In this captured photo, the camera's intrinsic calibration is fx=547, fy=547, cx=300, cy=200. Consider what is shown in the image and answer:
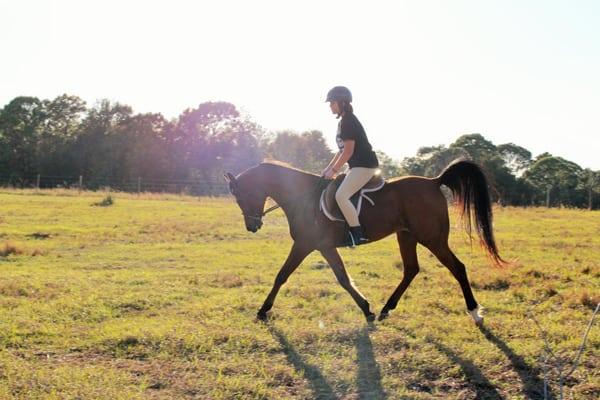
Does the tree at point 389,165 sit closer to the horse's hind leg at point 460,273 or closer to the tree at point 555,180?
the tree at point 555,180

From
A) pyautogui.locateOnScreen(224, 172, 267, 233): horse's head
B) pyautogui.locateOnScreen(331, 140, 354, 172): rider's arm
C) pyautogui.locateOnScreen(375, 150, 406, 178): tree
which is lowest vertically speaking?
pyautogui.locateOnScreen(224, 172, 267, 233): horse's head

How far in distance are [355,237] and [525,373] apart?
2.73 metres

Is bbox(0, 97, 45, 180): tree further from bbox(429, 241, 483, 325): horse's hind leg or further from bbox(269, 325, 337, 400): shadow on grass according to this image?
bbox(429, 241, 483, 325): horse's hind leg

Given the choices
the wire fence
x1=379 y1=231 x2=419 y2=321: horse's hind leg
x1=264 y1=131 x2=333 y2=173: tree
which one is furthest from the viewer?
x1=264 y1=131 x2=333 y2=173: tree

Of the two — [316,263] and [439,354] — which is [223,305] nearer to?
[439,354]

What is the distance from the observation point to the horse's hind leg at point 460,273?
7.08 metres

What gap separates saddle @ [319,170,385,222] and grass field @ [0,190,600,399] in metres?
1.45

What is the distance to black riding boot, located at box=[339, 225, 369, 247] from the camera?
24.1 ft

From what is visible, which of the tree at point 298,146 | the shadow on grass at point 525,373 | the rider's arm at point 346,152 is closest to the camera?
the shadow on grass at point 525,373

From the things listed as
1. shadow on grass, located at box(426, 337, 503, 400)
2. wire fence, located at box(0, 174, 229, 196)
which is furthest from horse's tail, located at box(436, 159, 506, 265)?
wire fence, located at box(0, 174, 229, 196)

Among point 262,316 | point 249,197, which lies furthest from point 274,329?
point 249,197

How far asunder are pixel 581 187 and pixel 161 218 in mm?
35314

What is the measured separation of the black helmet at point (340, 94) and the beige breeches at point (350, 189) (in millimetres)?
952

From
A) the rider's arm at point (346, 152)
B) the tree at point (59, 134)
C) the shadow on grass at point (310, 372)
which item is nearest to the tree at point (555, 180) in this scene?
the rider's arm at point (346, 152)
